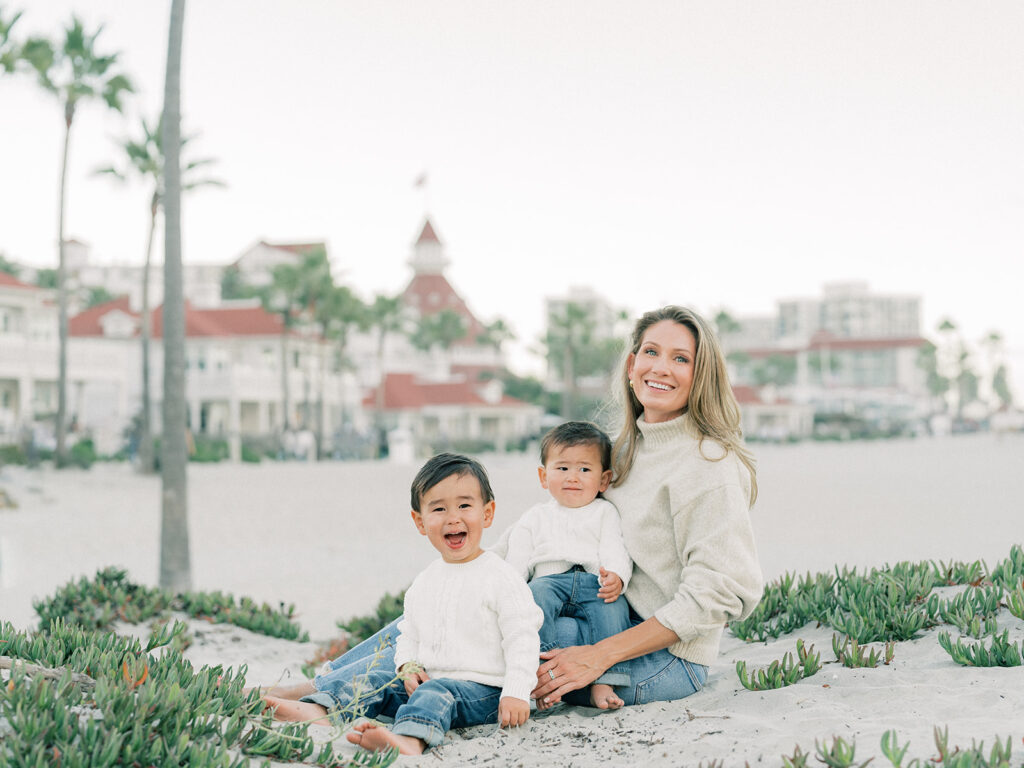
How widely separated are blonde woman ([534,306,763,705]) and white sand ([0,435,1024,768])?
0.22m

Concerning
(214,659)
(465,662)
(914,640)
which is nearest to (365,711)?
(465,662)

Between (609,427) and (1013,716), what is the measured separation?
6.48 feet

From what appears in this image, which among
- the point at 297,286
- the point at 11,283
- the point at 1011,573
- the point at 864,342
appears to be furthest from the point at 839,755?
the point at 864,342

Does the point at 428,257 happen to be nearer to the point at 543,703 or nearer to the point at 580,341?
the point at 580,341

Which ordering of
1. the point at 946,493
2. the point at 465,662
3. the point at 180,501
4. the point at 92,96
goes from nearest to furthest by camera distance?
the point at 465,662 → the point at 180,501 → the point at 946,493 → the point at 92,96

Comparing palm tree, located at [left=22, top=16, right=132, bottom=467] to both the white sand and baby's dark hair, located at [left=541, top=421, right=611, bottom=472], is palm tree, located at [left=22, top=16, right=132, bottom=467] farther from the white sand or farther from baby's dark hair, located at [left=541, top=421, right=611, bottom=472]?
baby's dark hair, located at [left=541, top=421, right=611, bottom=472]

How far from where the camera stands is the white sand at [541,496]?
139 inches

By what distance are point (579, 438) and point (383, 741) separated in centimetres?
143

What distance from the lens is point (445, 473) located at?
3.73 metres

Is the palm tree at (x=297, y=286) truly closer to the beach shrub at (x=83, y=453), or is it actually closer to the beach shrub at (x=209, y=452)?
the beach shrub at (x=209, y=452)

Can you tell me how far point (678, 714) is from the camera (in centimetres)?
391

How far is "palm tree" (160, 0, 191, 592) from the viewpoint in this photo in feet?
32.9

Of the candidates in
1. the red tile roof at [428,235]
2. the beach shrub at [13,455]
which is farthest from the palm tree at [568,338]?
the beach shrub at [13,455]

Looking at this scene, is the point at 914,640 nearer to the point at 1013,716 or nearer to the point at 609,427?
the point at 1013,716
